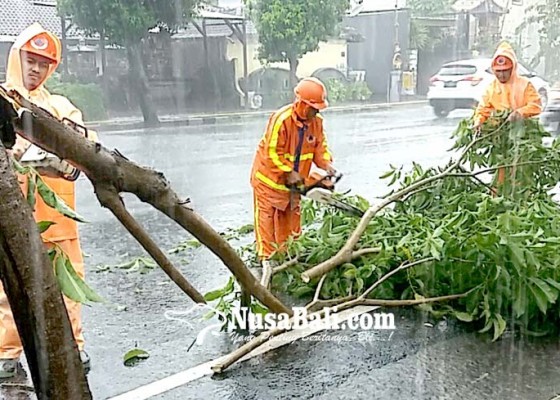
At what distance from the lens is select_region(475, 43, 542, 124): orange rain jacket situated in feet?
18.7

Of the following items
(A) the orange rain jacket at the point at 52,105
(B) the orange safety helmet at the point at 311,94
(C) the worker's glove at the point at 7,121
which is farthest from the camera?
(B) the orange safety helmet at the point at 311,94

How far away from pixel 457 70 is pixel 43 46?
11.7m

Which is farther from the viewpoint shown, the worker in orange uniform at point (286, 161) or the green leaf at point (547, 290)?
the worker in orange uniform at point (286, 161)

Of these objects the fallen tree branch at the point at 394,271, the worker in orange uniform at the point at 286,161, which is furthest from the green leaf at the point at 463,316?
the worker in orange uniform at the point at 286,161

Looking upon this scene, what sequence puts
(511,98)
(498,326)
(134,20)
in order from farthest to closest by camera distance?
(134,20), (511,98), (498,326)

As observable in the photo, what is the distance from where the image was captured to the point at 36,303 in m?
0.86

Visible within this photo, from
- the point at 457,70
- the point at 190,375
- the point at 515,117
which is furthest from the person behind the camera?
the point at 457,70

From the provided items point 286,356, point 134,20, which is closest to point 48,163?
point 286,356

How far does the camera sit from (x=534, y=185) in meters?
5.16

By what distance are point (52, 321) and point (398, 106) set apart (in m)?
15.8

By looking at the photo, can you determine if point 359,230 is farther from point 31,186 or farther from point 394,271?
point 31,186

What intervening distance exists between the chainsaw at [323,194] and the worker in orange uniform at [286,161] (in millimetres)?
48

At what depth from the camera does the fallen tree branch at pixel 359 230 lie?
161 inches

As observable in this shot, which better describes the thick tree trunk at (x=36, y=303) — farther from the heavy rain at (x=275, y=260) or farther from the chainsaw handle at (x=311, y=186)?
the chainsaw handle at (x=311, y=186)
